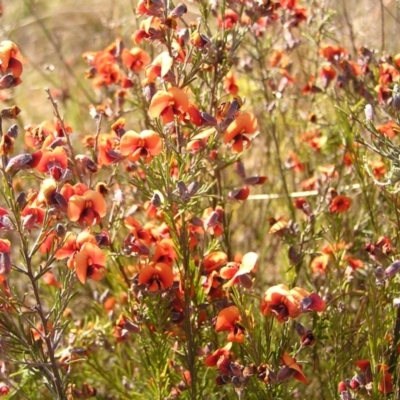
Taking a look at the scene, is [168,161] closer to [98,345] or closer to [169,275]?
[169,275]

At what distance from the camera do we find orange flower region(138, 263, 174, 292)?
1759mm

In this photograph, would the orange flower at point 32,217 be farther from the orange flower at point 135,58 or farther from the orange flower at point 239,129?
the orange flower at point 135,58

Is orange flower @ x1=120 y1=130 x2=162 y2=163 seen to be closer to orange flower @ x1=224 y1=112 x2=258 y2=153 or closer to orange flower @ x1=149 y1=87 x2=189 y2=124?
orange flower @ x1=149 y1=87 x2=189 y2=124

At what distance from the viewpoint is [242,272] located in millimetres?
1597

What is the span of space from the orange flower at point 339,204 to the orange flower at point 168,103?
2.20ft

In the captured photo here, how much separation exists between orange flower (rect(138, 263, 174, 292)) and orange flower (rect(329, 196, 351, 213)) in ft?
2.08

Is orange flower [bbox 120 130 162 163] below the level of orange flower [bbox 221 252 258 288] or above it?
above

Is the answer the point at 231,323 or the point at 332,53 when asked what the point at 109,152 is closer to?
the point at 231,323

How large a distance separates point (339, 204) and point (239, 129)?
0.52 m

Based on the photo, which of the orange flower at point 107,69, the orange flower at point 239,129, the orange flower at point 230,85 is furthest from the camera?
the orange flower at point 107,69

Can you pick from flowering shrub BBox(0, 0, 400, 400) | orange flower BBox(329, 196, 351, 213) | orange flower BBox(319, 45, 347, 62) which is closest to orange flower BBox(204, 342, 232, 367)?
flowering shrub BBox(0, 0, 400, 400)

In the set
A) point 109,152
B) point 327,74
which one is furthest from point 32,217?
point 327,74

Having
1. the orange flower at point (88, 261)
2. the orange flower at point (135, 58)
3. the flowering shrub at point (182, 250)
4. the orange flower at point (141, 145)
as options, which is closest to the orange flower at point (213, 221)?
the flowering shrub at point (182, 250)

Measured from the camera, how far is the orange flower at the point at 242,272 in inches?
63.1
